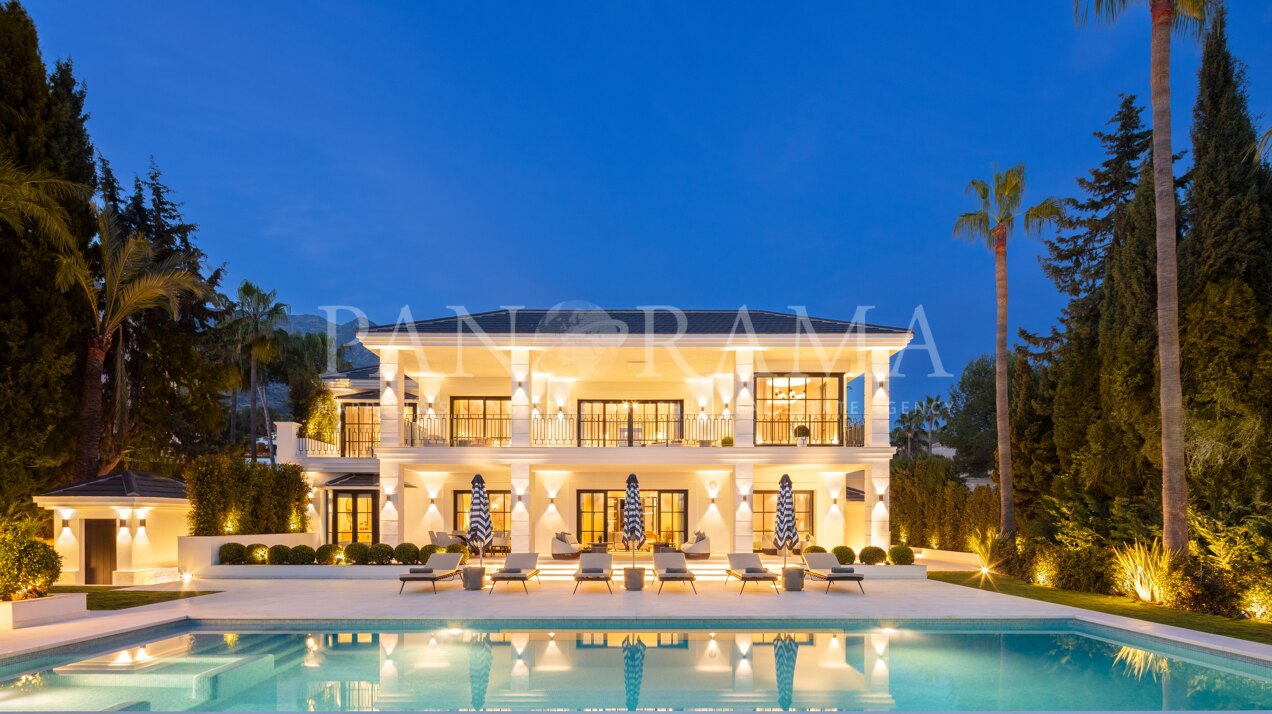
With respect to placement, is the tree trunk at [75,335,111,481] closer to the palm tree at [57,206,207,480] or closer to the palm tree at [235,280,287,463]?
the palm tree at [57,206,207,480]

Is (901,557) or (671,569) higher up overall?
(671,569)

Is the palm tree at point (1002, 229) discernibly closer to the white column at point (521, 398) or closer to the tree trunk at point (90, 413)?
the white column at point (521, 398)

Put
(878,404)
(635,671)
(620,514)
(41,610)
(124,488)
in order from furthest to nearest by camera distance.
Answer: (620,514) < (878,404) < (124,488) < (41,610) < (635,671)

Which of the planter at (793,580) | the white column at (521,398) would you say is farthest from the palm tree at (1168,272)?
the white column at (521,398)

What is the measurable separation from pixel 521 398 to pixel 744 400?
5.24 m

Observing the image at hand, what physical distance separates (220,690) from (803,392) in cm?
1584

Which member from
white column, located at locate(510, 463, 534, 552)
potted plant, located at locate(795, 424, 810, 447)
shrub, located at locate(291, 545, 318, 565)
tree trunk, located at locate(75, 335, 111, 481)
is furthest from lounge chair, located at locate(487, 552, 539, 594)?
tree trunk, located at locate(75, 335, 111, 481)

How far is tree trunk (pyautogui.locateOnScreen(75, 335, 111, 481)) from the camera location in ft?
65.1

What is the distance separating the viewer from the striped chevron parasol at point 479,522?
53.3 ft

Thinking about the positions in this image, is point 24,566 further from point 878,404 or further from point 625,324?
point 878,404

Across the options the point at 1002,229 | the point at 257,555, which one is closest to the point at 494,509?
the point at 257,555

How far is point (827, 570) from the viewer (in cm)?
1559

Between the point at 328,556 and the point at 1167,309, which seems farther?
the point at 328,556

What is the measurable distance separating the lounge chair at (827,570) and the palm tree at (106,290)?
15.3 metres
